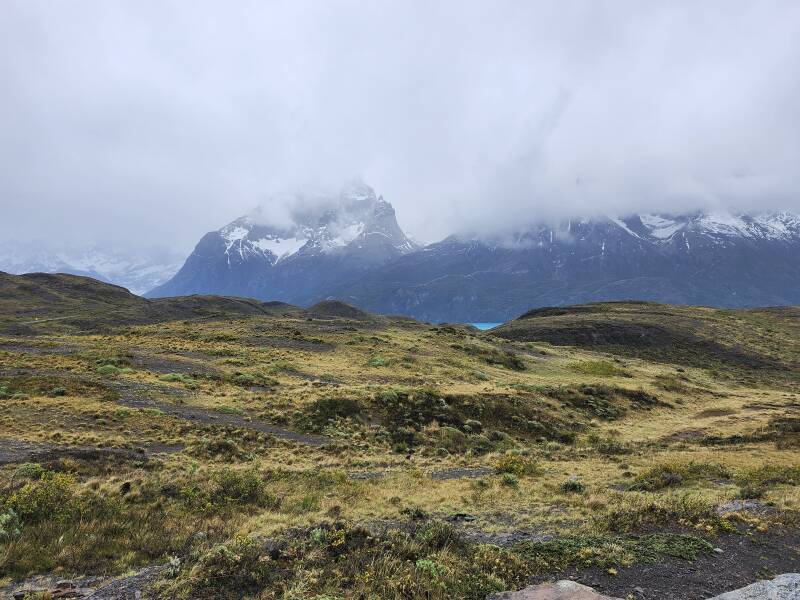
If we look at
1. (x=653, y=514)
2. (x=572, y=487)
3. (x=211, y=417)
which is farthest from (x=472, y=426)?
(x=653, y=514)

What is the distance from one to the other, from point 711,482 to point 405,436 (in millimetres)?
15589

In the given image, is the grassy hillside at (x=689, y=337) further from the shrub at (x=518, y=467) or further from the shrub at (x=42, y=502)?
the shrub at (x=42, y=502)

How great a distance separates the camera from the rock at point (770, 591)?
26.8 ft

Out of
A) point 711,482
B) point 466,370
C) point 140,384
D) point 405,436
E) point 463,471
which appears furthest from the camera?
point 466,370

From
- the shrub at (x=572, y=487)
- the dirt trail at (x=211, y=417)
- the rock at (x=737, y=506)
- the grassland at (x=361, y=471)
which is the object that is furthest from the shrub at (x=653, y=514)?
the dirt trail at (x=211, y=417)

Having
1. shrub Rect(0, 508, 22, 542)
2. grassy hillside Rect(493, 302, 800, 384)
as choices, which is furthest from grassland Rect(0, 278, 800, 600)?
grassy hillside Rect(493, 302, 800, 384)

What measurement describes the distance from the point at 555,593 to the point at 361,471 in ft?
43.6

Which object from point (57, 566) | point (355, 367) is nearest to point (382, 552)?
point (57, 566)

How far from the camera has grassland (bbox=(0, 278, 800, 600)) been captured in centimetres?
958

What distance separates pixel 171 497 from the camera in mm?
14539

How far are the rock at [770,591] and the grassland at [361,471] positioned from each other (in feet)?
2.78

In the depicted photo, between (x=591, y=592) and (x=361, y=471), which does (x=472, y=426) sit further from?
(x=591, y=592)

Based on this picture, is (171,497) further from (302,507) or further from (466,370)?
(466,370)

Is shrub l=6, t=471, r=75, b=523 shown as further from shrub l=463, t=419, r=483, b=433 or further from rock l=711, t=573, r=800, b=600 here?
shrub l=463, t=419, r=483, b=433
